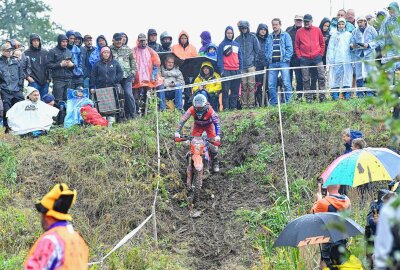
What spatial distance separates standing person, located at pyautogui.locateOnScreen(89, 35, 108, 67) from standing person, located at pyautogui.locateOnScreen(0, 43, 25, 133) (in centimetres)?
170

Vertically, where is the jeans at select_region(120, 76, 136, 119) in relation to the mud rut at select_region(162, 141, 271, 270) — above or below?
above

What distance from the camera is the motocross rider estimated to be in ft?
48.5

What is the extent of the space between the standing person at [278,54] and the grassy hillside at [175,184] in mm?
1322

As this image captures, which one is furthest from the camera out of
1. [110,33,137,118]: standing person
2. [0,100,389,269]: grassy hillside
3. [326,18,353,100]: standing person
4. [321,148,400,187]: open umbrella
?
[326,18,353,100]: standing person

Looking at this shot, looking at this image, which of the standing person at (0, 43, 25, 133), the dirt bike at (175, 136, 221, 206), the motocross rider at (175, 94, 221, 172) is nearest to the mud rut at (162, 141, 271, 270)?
the dirt bike at (175, 136, 221, 206)

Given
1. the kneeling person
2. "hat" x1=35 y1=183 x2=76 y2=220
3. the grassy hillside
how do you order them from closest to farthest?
"hat" x1=35 y1=183 x2=76 y2=220 → the grassy hillside → the kneeling person

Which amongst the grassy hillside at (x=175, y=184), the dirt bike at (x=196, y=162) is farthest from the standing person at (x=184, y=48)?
the dirt bike at (x=196, y=162)

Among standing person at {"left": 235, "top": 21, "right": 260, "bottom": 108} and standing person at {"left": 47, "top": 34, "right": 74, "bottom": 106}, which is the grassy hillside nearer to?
standing person at {"left": 235, "top": 21, "right": 260, "bottom": 108}

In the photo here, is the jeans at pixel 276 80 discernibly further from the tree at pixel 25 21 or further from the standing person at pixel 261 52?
the tree at pixel 25 21

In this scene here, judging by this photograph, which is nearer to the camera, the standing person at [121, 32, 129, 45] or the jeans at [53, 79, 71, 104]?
the jeans at [53, 79, 71, 104]

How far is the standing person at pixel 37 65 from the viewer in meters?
17.1

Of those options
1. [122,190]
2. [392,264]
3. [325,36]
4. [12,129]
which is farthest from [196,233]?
[392,264]

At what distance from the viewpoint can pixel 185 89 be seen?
18.8 metres

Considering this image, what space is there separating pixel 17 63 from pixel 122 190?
4.38 metres
